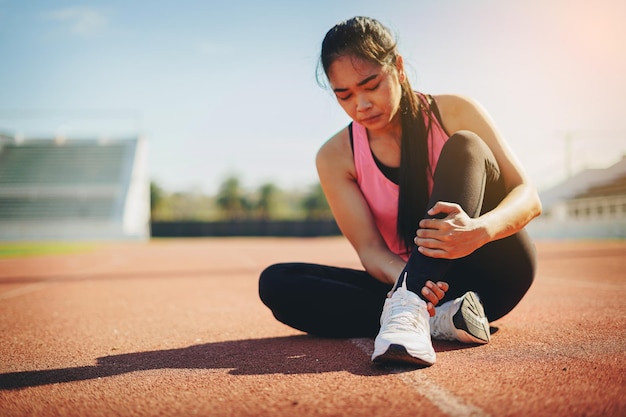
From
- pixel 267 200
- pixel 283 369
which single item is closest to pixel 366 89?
pixel 283 369

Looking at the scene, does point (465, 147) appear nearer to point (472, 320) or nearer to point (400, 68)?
point (400, 68)

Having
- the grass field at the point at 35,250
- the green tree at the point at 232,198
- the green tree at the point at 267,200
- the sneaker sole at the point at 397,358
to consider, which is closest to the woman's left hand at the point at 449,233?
the sneaker sole at the point at 397,358

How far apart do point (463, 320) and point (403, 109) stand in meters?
0.98

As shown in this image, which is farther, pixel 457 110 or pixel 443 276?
pixel 457 110

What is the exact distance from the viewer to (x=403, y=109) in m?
2.35

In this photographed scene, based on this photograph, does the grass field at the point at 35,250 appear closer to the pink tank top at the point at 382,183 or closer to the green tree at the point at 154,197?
the pink tank top at the point at 382,183

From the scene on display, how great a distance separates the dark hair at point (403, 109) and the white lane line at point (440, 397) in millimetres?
769

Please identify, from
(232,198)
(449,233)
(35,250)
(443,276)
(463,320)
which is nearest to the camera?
(449,233)

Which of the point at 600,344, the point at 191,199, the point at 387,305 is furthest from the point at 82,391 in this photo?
the point at 191,199

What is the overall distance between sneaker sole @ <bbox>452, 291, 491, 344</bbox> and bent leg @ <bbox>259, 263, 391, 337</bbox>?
389 millimetres

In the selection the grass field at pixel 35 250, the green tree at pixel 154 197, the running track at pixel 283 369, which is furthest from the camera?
the green tree at pixel 154 197

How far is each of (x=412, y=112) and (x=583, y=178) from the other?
31.9 meters

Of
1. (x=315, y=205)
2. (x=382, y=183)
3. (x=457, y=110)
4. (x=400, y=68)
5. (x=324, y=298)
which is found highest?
(x=400, y=68)

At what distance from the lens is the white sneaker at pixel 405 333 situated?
1.72 metres
